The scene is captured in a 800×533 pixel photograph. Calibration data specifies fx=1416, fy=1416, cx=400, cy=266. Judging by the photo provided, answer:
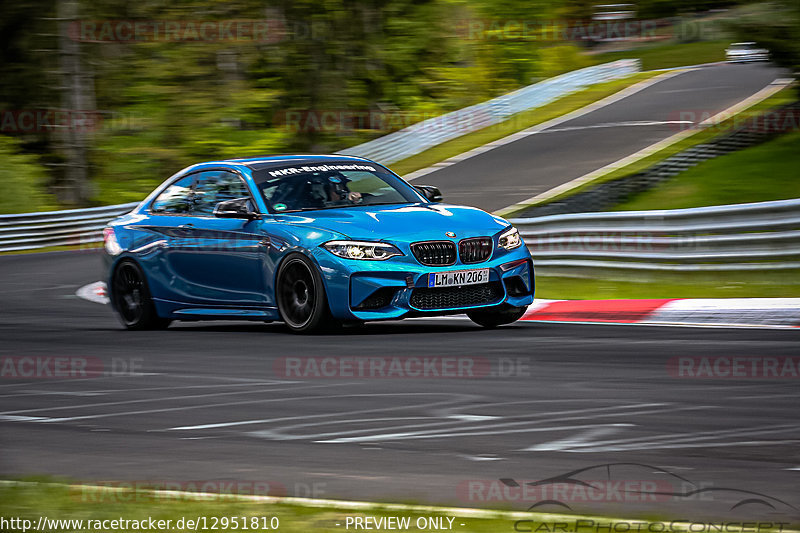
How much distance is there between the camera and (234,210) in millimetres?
11258

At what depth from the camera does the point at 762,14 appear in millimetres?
18422

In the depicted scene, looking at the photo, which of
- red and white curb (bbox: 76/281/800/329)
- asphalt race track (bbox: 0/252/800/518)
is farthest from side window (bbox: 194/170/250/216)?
red and white curb (bbox: 76/281/800/329)

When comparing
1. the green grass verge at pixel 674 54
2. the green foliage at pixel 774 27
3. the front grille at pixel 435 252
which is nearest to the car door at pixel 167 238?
the front grille at pixel 435 252

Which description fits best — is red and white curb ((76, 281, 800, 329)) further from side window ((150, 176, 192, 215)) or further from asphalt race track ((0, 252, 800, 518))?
side window ((150, 176, 192, 215))

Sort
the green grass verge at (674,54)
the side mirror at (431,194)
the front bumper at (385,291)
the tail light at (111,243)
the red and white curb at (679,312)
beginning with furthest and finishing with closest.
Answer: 1. the green grass verge at (674,54)
2. the tail light at (111,243)
3. the side mirror at (431,194)
4. the red and white curb at (679,312)
5. the front bumper at (385,291)

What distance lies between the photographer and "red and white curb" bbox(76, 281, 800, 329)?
10.9 m

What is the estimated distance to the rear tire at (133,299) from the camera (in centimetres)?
1237

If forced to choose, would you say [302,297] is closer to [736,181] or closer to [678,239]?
[678,239]

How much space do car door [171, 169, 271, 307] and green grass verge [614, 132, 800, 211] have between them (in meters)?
8.60

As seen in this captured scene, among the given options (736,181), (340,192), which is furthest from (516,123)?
(340,192)

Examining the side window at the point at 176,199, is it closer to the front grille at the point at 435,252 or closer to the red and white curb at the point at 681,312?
the front grille at the point at 435,252

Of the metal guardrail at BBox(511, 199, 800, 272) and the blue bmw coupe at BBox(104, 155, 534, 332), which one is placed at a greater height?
the blue bmw coupe at BBox(104, 155, 534, 332)

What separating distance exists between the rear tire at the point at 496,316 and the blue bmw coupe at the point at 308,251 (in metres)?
0.01

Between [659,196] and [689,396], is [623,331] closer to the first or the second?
[689,396]
